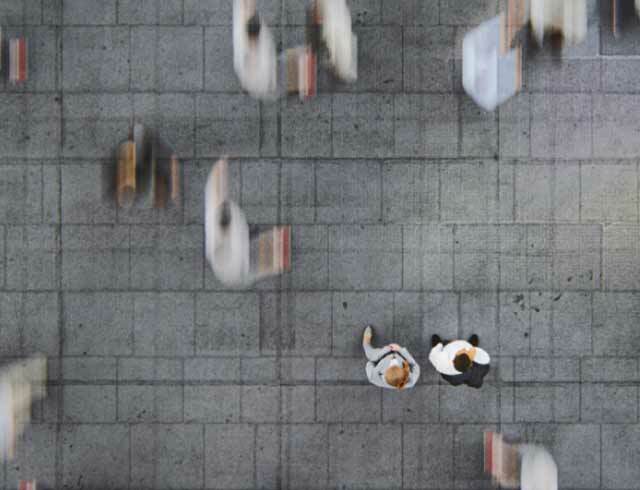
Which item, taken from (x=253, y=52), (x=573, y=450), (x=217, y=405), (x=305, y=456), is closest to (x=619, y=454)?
(x=573, y=450)

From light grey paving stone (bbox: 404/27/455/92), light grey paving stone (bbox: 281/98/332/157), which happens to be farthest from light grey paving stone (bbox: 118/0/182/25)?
light grey paving stone (bbox: 404/27/455/92)

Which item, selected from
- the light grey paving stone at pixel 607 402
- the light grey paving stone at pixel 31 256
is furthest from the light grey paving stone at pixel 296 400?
the light grey paving stone at pixel 607 402

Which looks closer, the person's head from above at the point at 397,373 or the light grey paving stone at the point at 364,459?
the person's head from above at the point at 397,373

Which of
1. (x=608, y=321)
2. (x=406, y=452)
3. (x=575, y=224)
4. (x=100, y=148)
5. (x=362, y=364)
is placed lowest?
(x=406, y=452)

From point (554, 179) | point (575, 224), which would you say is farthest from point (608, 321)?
point (554, 179)

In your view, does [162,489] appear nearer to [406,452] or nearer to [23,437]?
[23,437]

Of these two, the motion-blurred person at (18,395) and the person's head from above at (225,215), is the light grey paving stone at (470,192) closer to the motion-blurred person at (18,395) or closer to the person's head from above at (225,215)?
the person's head from above at (225,215)

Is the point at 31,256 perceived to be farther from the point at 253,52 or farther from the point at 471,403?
the point at 471,403
